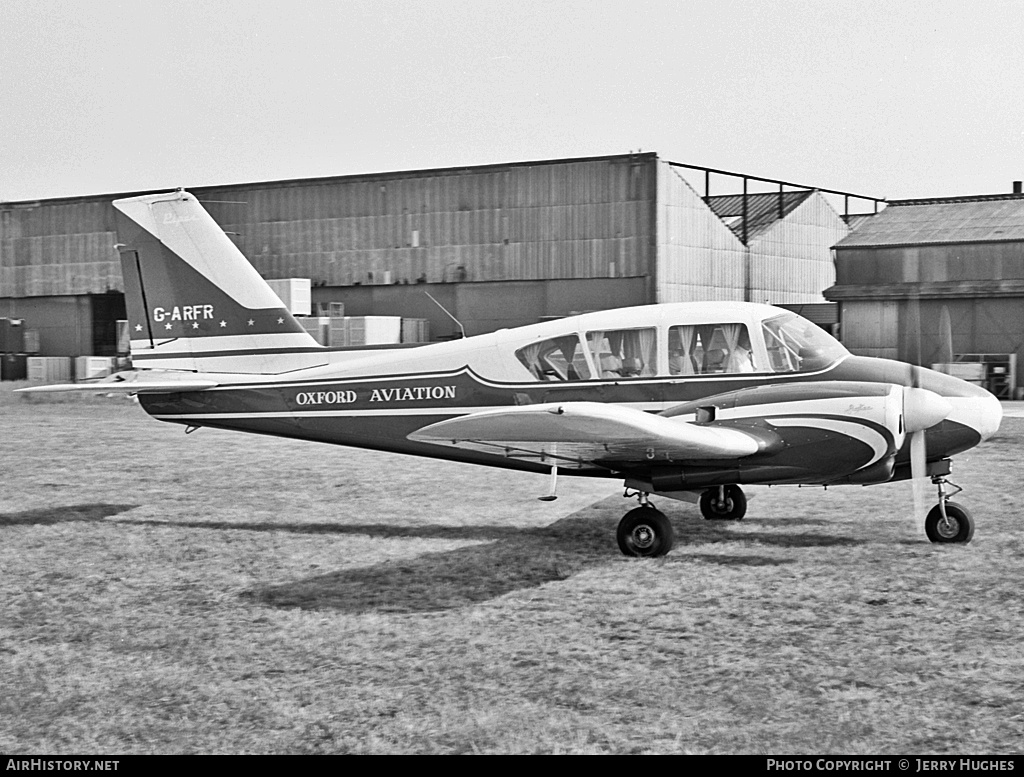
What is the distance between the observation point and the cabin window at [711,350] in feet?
34.6

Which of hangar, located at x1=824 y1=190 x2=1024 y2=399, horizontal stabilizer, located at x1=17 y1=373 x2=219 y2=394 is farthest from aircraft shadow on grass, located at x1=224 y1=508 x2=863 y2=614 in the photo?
hangar, located at x1=824 y1=190 x2=1024 y2=399

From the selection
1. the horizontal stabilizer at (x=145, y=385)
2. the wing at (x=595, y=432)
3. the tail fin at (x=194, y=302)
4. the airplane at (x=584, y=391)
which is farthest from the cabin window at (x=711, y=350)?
the horizontal stabilizer at (x=145, y=385)

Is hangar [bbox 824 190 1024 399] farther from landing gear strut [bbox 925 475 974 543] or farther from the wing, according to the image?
the wing

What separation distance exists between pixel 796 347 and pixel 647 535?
2425mm

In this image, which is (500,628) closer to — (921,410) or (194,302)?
(921,410)

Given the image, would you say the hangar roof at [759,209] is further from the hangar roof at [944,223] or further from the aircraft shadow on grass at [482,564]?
the aircraft shadow on grass at [482,564]

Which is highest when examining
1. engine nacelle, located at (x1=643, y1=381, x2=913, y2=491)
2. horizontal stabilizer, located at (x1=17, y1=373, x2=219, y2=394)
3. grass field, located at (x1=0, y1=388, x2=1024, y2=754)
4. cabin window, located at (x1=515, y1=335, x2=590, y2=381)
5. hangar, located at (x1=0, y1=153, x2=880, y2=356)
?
hangar, located at (x1=0, y1=153, x2=880, y2=356)

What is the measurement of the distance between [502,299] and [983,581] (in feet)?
96.1

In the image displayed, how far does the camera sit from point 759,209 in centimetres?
4341

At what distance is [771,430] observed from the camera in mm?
9766

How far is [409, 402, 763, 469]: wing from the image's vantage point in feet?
29.3

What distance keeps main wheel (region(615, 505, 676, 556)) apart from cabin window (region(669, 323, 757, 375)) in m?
1.63

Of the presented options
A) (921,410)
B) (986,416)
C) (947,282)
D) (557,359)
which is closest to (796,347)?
(921,410)

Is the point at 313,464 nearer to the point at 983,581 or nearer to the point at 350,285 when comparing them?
the point at 983,581
